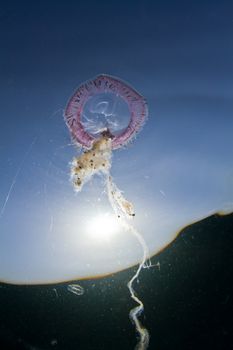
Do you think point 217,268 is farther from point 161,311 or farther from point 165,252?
point 161,311

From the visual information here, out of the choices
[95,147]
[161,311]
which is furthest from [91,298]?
[95,147]

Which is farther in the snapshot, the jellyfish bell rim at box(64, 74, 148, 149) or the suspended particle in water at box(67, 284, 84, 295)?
the suspended particle in water at box(67, 284, 84, 295)

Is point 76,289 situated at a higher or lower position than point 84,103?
lower

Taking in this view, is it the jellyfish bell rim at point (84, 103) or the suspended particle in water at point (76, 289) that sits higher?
the jellyfish bell rim at point (84, 103)

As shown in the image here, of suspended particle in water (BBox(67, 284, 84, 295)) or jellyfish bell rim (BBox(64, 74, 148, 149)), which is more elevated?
jellyfish bell rim (BBox(64, 74, 148, 149))

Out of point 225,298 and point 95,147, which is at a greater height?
point 95,147

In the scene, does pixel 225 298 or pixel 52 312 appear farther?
pixel 52 312

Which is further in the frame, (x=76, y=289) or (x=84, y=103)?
(x=76, y=289)

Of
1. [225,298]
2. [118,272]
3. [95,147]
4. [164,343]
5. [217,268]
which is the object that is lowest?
[164,343]

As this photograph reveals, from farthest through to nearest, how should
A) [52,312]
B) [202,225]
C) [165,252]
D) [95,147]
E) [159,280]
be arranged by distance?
[52,312] → [159,280] → [165,252] → [202,225] → [95,147]

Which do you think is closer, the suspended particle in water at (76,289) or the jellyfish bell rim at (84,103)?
the jellyfish bell rim at (84,103)

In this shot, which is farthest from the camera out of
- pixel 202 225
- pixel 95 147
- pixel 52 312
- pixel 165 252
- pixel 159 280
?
pixel 52 312
